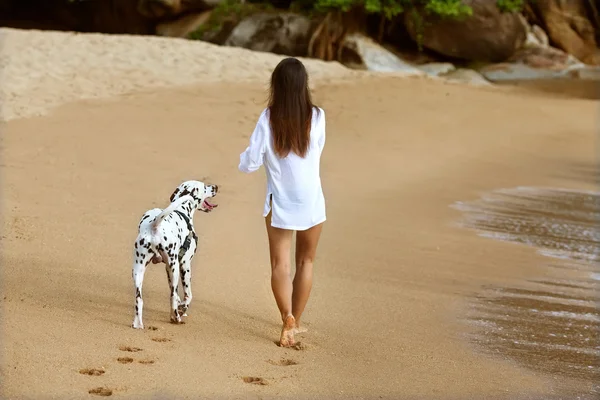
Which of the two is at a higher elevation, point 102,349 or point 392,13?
point 392,13

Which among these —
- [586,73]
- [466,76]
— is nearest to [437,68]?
[466,76]

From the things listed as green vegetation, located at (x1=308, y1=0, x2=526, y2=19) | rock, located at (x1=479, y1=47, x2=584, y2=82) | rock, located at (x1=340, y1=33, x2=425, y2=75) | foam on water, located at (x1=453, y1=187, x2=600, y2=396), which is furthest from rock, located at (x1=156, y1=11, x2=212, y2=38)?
foam on water, located at (x1=453, y1=187, x2=600, y2=396)

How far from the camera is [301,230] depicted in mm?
5141

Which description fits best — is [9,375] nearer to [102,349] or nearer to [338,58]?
[102,349]

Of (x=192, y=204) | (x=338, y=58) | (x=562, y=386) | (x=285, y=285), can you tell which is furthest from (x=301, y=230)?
(x=338, y=58)

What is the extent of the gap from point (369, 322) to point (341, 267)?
1.40 metres

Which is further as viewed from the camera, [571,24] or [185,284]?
[571,24]

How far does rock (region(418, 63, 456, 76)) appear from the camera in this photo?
21.6 meters

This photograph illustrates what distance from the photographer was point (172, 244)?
500 cm

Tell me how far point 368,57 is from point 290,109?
16474 millimetres

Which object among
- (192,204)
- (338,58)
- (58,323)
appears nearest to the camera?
(58,323)

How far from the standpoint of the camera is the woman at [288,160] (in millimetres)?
4945

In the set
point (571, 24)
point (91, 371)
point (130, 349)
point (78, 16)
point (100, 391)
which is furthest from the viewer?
point (78, 16)

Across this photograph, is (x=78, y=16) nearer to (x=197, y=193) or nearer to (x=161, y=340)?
(x=197, y=193)
